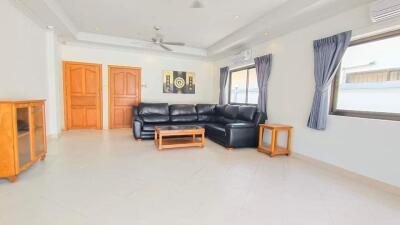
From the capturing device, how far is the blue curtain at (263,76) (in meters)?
4.59

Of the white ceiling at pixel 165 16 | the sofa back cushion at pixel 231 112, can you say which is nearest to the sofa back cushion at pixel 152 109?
the sofa back cushion at pixel 231 112

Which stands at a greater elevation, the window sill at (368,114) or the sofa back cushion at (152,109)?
the window sill at (368,114)

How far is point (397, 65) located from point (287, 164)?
2.02m

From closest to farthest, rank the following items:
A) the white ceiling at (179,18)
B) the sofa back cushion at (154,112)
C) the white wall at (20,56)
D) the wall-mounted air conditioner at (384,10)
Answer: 1. the wall-mounted air conditioner at (384,10)
2. the white wall at (20,56)
3. the white ceiling at (179,18)
4. the sofa back cushion at (154,112)

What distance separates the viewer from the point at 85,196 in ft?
7.00

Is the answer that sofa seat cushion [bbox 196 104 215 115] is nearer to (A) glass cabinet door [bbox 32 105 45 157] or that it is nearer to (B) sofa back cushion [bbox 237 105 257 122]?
(B) sofa back cushion [bbox 237 105 257 122]

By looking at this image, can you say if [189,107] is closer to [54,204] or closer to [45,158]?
[45,158]

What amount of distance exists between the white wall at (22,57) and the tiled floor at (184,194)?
1370 millimetres

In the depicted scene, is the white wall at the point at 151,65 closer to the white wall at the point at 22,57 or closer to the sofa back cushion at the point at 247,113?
the white wall at the point at 22,57

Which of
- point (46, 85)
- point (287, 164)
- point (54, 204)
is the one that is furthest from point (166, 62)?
point (54, 204)

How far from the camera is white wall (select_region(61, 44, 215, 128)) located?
5918 millimetres

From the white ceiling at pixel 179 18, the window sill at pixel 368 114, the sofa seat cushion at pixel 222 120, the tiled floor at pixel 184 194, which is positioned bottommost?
the tiled floor at pixel 184 194

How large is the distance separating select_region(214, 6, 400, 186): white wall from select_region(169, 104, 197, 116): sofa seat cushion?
91.2 inches

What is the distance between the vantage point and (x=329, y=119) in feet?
10.7
